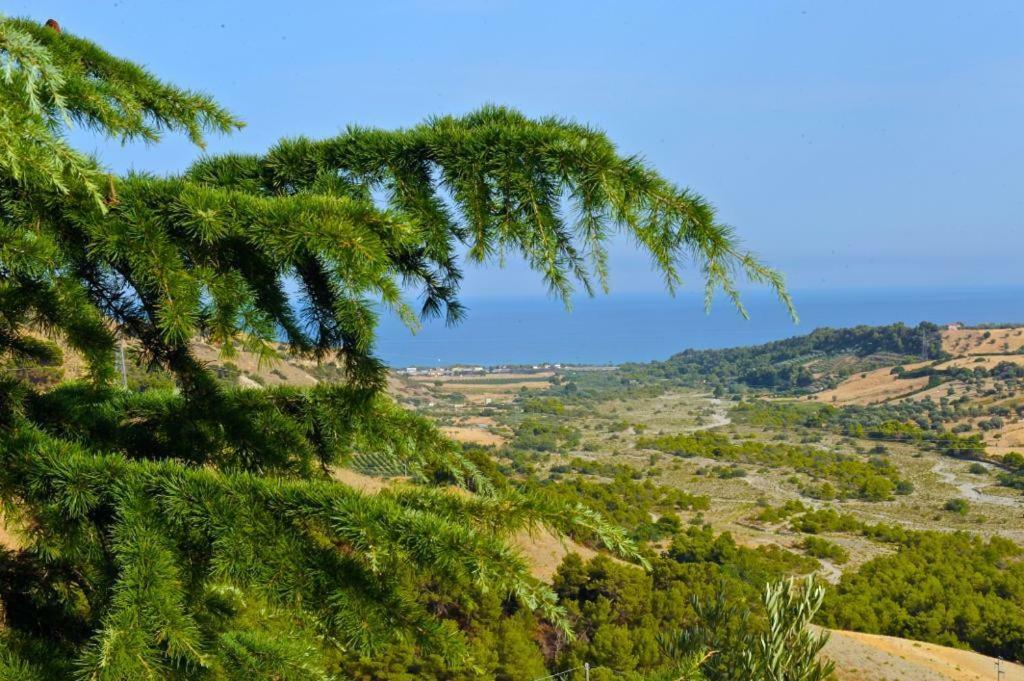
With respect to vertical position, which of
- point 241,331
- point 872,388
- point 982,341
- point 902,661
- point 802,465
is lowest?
point 902,661

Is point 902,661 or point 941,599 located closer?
point 902,661

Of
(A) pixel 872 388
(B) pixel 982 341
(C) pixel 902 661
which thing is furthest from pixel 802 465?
(B) pixel 982 341

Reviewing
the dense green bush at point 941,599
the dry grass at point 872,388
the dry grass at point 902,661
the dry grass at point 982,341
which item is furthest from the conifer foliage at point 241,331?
the dry grass at point 982,341

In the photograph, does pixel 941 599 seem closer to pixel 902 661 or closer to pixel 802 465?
pixel 902 661

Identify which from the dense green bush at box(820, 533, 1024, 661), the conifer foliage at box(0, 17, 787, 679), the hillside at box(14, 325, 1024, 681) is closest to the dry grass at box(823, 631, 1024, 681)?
the hillside at box(14, 325, 1024, 681)

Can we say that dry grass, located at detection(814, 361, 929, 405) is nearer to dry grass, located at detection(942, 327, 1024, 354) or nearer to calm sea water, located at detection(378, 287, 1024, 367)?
dry grass, located at detection(942, 327, 1024, 354)

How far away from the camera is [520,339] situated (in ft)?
438

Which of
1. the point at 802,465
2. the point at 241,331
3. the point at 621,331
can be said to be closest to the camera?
the point at 241,331

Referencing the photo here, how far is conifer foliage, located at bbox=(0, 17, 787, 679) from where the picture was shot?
5.08ft

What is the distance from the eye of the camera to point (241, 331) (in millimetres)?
1880

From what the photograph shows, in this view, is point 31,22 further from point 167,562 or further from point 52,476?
point 167,562

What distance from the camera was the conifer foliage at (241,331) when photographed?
155cm

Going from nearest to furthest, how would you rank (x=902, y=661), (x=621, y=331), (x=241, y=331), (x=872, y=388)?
(x=241, y=331) → (x=902, y=661) → (x=872, y=388) → (x=621, y=331)

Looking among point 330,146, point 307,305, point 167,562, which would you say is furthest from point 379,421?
point 167,562
